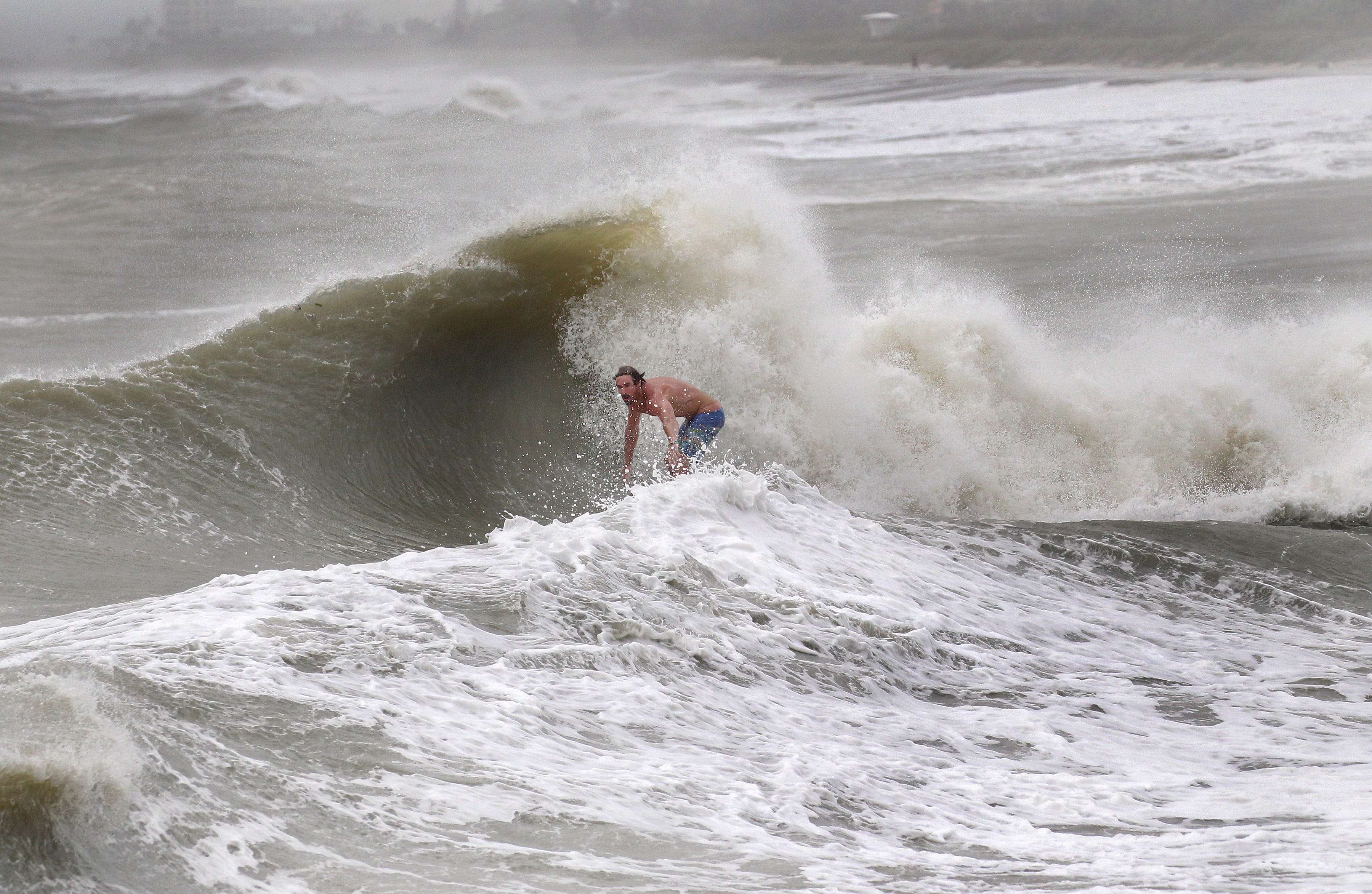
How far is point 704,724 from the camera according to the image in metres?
4.55

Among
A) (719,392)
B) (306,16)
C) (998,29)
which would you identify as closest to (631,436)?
(719,392)

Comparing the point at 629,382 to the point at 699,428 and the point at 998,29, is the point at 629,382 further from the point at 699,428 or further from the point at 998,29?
the point at 998,29

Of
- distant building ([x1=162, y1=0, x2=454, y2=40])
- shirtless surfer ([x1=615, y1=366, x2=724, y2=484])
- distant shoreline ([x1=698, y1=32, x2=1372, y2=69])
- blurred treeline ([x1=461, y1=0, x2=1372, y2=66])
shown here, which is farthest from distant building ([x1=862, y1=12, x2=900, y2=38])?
shirtless surfer ([x1=615, y1=366, x2=724, y2=484])

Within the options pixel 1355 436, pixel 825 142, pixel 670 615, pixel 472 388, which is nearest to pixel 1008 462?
pixel 1355 436

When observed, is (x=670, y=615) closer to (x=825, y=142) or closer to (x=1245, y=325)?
(x=1245, y=325)

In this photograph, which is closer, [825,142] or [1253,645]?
[1253,645]

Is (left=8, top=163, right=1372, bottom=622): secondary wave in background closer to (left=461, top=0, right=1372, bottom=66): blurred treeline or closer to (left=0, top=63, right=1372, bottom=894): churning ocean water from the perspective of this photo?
(left=0, top=63, right=1372, bottom=894): churning ocean water

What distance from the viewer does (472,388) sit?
33.1 ft

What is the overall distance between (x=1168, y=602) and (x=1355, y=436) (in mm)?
3908

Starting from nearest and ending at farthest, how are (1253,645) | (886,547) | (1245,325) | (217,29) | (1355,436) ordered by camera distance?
1. (1253,645)
2. (886,547)
3. (1355,436)
4. (1245,325)
5. (217,29)

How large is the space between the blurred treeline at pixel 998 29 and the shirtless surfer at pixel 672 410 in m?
36.7

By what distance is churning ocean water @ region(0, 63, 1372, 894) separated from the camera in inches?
143

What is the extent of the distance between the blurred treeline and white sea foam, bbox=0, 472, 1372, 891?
39.4 m

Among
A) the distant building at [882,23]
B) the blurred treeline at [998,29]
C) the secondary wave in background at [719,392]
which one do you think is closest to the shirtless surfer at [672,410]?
the secondary wave in background at [719,392]
